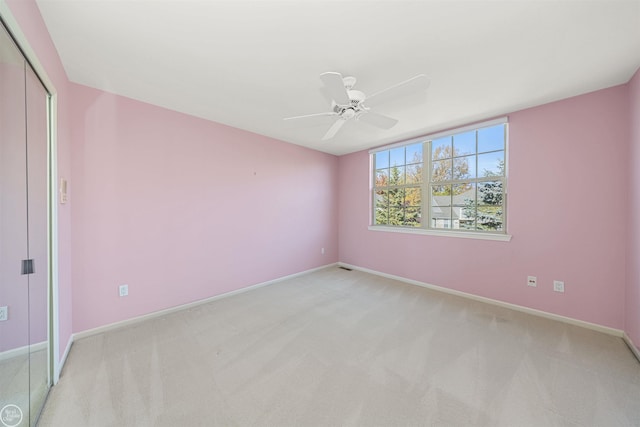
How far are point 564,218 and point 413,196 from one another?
175 centimetres

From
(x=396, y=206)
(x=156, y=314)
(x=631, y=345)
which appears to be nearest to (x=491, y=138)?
(x=396, y=206)

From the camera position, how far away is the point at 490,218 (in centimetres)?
303

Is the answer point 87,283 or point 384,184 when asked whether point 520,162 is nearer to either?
point 384,184

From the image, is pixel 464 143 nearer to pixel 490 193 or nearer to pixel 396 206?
pixel 490 193

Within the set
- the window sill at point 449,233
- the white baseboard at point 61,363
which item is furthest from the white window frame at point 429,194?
the white baseboard at point 61,363

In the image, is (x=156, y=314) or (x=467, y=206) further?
(x=467, y=206)

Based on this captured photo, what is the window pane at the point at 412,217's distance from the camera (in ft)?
12.3

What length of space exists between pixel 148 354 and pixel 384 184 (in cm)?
386

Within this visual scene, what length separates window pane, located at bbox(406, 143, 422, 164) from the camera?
3689 mm

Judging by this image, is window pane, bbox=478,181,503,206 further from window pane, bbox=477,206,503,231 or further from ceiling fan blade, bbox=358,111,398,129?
ceiling fan blade, bbox=358,111,398,129

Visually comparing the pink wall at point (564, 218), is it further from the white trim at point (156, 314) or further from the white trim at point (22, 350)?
the white trim at point (22, 350)

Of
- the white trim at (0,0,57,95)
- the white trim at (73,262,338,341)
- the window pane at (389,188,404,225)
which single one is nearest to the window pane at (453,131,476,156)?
the window pane at (389,188,404,225)

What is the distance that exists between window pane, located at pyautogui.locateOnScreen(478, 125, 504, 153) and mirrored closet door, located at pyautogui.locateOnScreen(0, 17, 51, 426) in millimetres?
4156

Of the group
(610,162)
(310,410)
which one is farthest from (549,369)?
(610,162)
